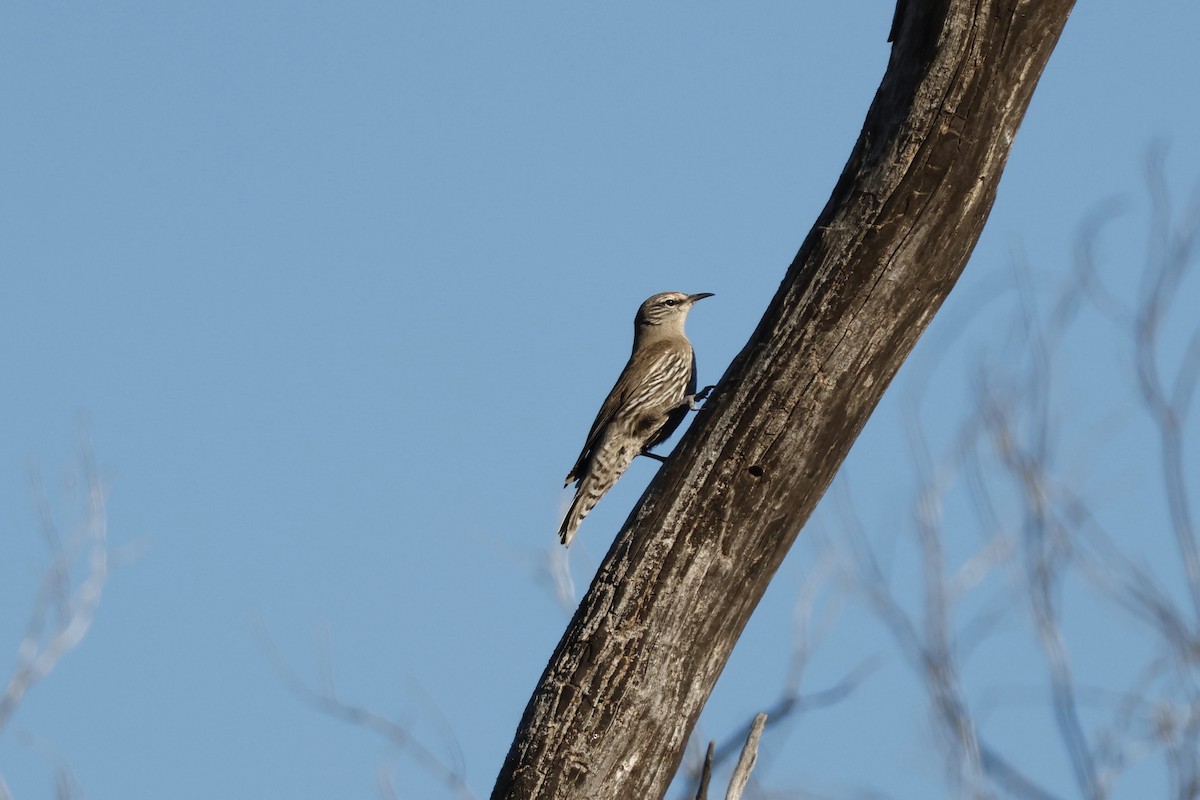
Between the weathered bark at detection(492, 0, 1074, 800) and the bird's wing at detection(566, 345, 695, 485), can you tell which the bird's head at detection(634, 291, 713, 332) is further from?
the weathered bark at detection(492, 0, 1074, 800)

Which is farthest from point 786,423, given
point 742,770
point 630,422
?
point 630,422

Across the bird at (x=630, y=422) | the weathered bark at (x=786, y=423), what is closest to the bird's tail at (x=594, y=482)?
the bird at (x=630, y=422)

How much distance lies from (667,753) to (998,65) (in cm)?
191

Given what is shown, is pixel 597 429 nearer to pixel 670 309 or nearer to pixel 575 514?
pixel 575 514

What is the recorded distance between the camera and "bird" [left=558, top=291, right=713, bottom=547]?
20.9 ft

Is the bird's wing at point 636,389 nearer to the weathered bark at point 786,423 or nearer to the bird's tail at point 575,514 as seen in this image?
the bird's tail at point 575,514

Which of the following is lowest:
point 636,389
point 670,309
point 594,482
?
point 594,482

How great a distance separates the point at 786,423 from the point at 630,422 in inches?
125

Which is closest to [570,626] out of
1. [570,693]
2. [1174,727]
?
[570,693]

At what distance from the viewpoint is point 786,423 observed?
3.25 meters

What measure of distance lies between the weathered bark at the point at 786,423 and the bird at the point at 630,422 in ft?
9.76

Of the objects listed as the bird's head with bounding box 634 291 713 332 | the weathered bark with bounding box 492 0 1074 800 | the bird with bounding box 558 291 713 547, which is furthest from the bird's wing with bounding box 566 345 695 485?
the weathered bark with bounding box 492 0 1074 800

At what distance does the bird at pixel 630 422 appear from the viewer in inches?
251

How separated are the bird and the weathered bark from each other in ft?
9.76
